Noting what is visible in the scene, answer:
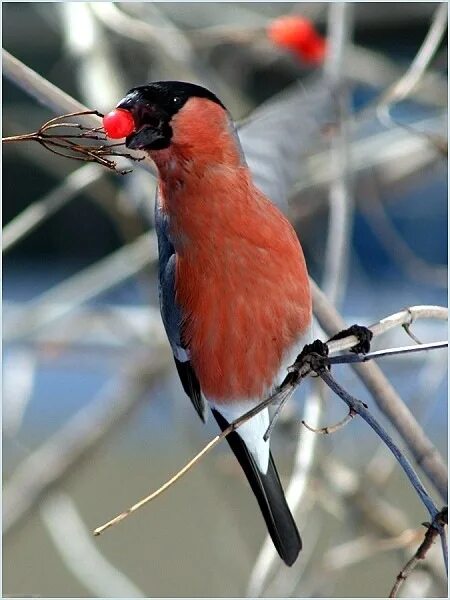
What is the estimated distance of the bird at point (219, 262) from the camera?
75cm

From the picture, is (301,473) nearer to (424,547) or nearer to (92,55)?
(424,547)

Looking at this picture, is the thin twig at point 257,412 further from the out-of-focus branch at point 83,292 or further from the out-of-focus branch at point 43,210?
the out-of-focus branch at point 83,292

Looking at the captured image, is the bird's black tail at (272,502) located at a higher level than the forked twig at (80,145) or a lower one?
lower

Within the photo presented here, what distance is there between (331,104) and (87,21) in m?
0.94

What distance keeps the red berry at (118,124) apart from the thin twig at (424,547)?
340 mm

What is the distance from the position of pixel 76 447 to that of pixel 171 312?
1007 mm

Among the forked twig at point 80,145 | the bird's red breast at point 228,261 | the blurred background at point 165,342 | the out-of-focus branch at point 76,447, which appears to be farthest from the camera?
the out-of-focus branch at point 76,447

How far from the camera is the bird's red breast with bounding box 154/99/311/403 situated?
79 centimetres

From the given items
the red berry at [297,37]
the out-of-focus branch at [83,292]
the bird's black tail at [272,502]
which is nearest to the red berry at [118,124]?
the bird's black tail at [272,502]

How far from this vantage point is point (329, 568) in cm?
147

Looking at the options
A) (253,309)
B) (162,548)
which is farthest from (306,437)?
(162,548)

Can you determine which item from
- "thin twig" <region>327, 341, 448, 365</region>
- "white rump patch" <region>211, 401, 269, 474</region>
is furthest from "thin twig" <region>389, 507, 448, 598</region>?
"white rump patch" <region>211, 401, 269, 474</region>

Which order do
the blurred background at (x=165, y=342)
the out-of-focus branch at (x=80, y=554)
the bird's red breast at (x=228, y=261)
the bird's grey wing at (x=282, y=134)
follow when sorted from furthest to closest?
the out-of-focus branch at (x=80, y=554)
the blurred background at (x=165, y=342)
the bird's grey wing at (x=282, y=134)
the bird's red breast at (x=228, y=261)

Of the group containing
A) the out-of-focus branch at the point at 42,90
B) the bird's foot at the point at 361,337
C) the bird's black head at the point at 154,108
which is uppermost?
the out-of-focus branch at the point at 42,90
